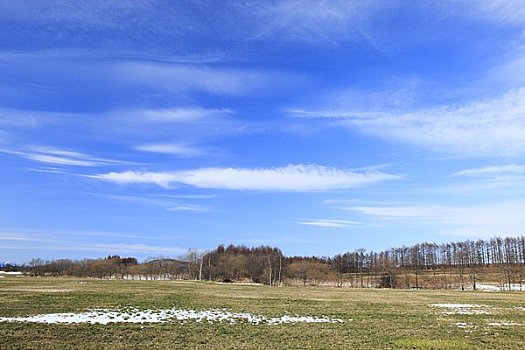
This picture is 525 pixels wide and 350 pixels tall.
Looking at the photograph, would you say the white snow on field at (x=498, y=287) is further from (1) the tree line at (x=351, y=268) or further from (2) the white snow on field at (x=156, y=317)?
(2) the white snow on field at (x=156, y=317)

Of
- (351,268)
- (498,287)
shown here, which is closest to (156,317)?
(498,287)

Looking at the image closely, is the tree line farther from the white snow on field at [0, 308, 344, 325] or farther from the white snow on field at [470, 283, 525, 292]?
the white snow on field at [0, 308, 344, 325]

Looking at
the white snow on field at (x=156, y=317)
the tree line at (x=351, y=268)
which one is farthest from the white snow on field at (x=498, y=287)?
the white snow on field at (x=156, y=317)

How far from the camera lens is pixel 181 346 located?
1572cm

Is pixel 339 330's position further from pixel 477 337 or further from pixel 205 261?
pixel 205 261

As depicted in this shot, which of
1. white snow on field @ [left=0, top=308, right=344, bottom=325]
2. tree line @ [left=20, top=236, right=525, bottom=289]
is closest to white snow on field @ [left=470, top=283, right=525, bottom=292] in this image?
tree line @ [left=20, top=236, right=525, bottom=289]

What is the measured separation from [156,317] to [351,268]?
5578 inches

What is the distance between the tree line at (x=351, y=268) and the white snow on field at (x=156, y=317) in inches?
2900

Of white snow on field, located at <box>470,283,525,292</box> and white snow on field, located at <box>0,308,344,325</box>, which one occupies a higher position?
white snow on field, located at <box>0,308,344,325</box>

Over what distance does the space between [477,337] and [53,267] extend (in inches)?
6488

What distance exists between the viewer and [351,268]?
156625 mm

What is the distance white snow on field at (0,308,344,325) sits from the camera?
21259 millimetres

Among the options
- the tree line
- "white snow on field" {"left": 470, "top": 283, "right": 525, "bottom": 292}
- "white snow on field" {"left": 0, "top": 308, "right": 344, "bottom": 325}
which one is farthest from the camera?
the tree line

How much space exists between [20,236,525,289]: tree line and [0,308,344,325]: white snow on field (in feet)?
242
